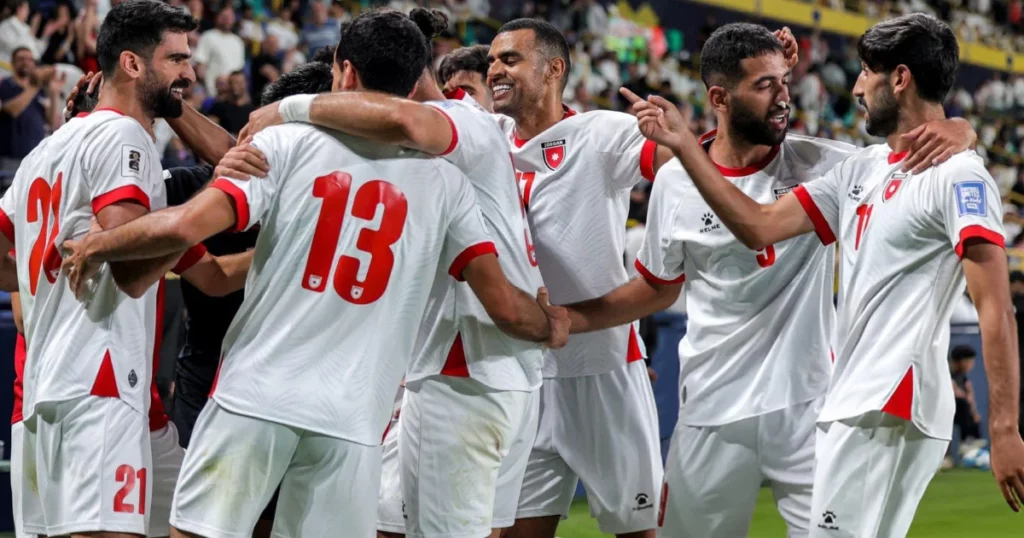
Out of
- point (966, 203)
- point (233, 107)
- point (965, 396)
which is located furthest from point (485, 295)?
point (965, 396)

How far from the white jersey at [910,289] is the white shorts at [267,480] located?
147 cm

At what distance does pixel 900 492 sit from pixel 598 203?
1679 millimetres

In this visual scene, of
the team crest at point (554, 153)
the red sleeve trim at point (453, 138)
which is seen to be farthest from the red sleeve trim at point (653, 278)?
the red sleeve trim at point (453, 138)

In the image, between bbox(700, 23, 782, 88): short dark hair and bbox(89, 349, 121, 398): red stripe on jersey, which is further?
bbox(700, 23, 782, 88): short dark hair

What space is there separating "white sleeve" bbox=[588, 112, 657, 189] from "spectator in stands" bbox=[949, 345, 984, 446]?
7.18m

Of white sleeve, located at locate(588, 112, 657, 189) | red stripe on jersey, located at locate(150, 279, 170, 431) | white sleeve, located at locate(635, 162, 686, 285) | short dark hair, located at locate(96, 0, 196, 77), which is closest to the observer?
short dark hair, located at locate(96, 0, 196, 77)

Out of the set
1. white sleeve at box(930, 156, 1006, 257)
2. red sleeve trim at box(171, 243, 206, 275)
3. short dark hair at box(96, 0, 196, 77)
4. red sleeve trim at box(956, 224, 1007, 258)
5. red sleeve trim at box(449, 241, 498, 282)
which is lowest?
red sleeve trim at box(171, 243, 206, 275)

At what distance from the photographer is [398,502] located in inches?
174

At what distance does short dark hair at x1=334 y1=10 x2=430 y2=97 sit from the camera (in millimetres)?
3643

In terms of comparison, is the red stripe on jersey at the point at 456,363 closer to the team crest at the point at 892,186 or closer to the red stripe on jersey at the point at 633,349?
the red stripe on jersey at the point at 633,349

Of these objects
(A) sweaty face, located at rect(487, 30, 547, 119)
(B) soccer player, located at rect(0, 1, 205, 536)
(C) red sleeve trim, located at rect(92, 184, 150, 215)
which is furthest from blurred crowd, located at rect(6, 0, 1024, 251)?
(C) red sleeve trim, located at rect(92, 184, 150, 215)

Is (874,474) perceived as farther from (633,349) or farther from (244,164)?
(244,164)

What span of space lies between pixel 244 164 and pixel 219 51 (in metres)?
9.73

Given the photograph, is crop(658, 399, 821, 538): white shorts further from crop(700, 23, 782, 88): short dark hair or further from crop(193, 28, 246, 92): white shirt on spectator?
crop(193, 28, 246, 92): white shirt on spectator
